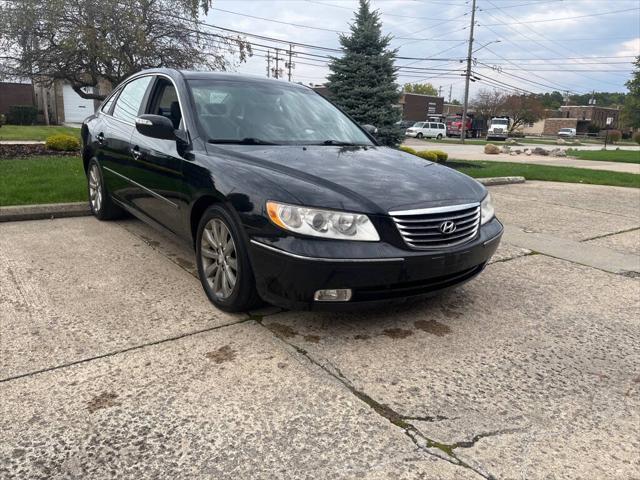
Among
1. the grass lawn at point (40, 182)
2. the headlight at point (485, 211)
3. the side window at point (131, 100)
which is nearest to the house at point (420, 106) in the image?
the grass lawn at point (40, 182)

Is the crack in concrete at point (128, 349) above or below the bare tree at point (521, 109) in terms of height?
below

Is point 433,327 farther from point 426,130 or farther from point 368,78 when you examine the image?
point 426,130

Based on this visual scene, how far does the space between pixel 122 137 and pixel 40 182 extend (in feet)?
10.2

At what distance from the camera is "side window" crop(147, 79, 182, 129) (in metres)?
→ 4.14

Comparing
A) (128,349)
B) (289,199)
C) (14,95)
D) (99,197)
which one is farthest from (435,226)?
(14,95)

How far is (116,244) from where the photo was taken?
4965 millimetres

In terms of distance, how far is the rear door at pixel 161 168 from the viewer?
12.7ft

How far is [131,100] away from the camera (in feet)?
16.8

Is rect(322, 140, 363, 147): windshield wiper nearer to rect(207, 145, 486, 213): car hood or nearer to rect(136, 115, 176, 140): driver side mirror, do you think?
rect(207, 145, 486, 213): car hood

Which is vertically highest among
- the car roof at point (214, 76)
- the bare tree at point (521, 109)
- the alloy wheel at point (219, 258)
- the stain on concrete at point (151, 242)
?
the bare tree at point (521, 109)

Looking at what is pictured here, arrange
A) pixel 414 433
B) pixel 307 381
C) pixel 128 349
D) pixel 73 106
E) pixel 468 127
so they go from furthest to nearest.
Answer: pixel 468 127 → pixel 73 106 → pixel 128 349 → pixel 307 381 → pixel 414 433

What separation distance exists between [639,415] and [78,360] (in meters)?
2.86

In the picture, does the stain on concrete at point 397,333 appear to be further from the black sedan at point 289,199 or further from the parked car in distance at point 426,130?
the parked car in distance at point 426,130

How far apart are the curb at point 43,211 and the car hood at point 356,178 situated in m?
3.24
